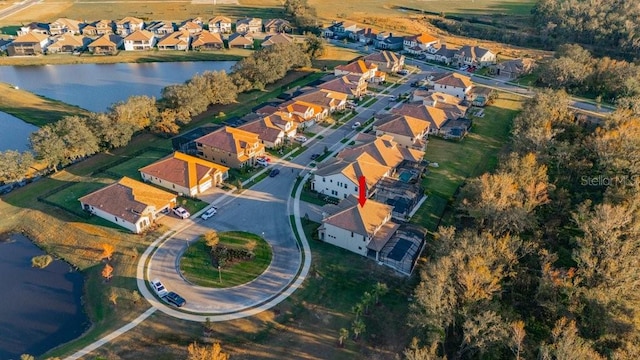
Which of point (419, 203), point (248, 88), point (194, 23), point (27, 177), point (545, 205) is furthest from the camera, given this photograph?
point (194, 23)

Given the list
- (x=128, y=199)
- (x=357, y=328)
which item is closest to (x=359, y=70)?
(x=128, y=199)

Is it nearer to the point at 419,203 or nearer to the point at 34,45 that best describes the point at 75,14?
the point at 34,45

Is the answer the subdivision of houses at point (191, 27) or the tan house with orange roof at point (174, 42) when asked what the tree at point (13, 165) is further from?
the subdivision of houses at point (191, 27)

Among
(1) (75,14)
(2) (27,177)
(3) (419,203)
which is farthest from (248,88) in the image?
(1) (75,14)

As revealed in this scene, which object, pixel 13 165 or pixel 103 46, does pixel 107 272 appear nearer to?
pixel 13 165

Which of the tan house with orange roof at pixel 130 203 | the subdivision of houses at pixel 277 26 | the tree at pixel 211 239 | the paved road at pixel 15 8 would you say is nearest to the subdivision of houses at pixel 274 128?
the tan house with orange roof at pixel 130 203

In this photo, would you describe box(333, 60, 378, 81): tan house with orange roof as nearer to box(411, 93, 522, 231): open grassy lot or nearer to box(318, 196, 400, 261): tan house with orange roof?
box(411, 93, 522, 231): open grassy lot
